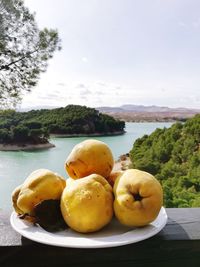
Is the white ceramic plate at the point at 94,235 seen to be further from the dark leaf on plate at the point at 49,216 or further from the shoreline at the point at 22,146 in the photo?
the shoreline at the point at 22,146

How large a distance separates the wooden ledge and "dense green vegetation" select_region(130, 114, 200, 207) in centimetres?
944

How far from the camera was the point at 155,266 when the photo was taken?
0.49 meters

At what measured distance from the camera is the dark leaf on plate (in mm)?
455

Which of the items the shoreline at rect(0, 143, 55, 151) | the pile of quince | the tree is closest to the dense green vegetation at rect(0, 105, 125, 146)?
the shoreline at rect(0, 143, 55, 151)

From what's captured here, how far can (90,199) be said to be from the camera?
0.43 metres

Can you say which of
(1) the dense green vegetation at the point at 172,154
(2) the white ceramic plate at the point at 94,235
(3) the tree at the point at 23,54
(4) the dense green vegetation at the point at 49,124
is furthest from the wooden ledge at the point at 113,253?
(1) the dense green vegetation at the point at 172,154

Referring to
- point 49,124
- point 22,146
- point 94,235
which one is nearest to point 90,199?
point 94,235

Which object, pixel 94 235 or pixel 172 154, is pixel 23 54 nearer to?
pixel 94 235

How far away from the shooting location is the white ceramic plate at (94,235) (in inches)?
16.1

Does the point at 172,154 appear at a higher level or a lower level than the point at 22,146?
lower

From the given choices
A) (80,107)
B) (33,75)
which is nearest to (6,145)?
(80,107)

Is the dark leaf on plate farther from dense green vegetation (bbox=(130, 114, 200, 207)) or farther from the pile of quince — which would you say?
dense green vegetation (bbox=(130, 114, 200, 207))

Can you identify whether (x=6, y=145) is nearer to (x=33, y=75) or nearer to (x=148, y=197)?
(x=33, y=75)

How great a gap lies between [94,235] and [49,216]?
7 cm
